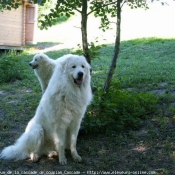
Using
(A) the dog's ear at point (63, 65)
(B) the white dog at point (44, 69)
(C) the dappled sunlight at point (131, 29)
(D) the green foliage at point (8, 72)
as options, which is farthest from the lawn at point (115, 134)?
(C) the dappled sunlight at point (131, 29)

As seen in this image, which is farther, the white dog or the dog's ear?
the white dog

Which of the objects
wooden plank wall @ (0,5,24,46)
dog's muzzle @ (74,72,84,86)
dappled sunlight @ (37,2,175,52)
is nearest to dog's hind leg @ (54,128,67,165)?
dog's muzzle @ (74,72,84,86)

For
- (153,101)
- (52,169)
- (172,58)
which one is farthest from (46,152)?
(172,58)

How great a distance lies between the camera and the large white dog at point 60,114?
11.3 ft

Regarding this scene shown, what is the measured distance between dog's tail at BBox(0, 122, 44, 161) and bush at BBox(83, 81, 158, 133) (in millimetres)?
1039

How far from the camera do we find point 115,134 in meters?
4.33

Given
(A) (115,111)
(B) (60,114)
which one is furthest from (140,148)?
(B) (60,114)

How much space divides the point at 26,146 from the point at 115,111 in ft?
5.23

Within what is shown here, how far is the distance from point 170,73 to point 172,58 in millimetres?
2432

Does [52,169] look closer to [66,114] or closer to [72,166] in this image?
[72,166]

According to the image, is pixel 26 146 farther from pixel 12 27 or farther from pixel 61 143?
pixel 12 27

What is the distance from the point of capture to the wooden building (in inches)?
539

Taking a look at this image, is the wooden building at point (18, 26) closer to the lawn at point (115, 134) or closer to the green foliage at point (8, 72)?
the green foliage at point (8, 72)

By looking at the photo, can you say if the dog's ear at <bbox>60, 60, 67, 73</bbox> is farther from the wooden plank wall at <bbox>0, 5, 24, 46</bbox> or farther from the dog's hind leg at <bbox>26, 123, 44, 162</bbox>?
the wooden plank wall at <bbox>0, 5, 24, 46</bbox>
